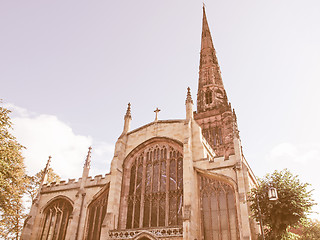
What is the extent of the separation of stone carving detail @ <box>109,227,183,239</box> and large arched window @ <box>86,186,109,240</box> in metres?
2.64

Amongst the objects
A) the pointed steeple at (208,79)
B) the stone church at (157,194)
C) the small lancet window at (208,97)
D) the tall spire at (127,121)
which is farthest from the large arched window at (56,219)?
the small lancet window at (208,97)

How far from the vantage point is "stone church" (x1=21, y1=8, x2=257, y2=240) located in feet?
54.1

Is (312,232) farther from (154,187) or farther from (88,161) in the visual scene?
(88,161)

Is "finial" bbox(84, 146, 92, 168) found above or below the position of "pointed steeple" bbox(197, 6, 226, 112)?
below

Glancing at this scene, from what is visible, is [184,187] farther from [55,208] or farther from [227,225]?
[55,208]

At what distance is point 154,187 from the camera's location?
1978 centimetres

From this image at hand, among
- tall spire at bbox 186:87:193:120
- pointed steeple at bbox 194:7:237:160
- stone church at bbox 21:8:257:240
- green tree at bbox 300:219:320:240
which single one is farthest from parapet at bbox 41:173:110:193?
green tree at bbox 300:219:320:240

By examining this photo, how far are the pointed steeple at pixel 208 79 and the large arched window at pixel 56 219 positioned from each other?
2106cm

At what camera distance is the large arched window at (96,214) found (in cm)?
2008

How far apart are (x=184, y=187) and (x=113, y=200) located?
5.42m

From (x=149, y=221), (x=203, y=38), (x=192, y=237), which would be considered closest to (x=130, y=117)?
(x=149, y=221)

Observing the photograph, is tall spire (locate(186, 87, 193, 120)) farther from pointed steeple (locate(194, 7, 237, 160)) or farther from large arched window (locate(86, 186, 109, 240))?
large arched window (locate(86, 186, 109, 240))

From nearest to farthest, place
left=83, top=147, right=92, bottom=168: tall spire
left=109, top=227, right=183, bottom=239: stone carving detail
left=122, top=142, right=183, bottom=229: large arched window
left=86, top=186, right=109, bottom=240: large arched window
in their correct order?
left=109, top=227, right=183, bottom=239: stone carving detail
left=122, top=142, right=183, bottom=229: large arched window
left=86, top=186, right=109, bottom=240: large arched window
left=83, top=147, right=92, bottom=168: tall spire

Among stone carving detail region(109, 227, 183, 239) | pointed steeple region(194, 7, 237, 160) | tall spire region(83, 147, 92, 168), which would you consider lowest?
stone carving detail region(109, 227, 183, 239)
